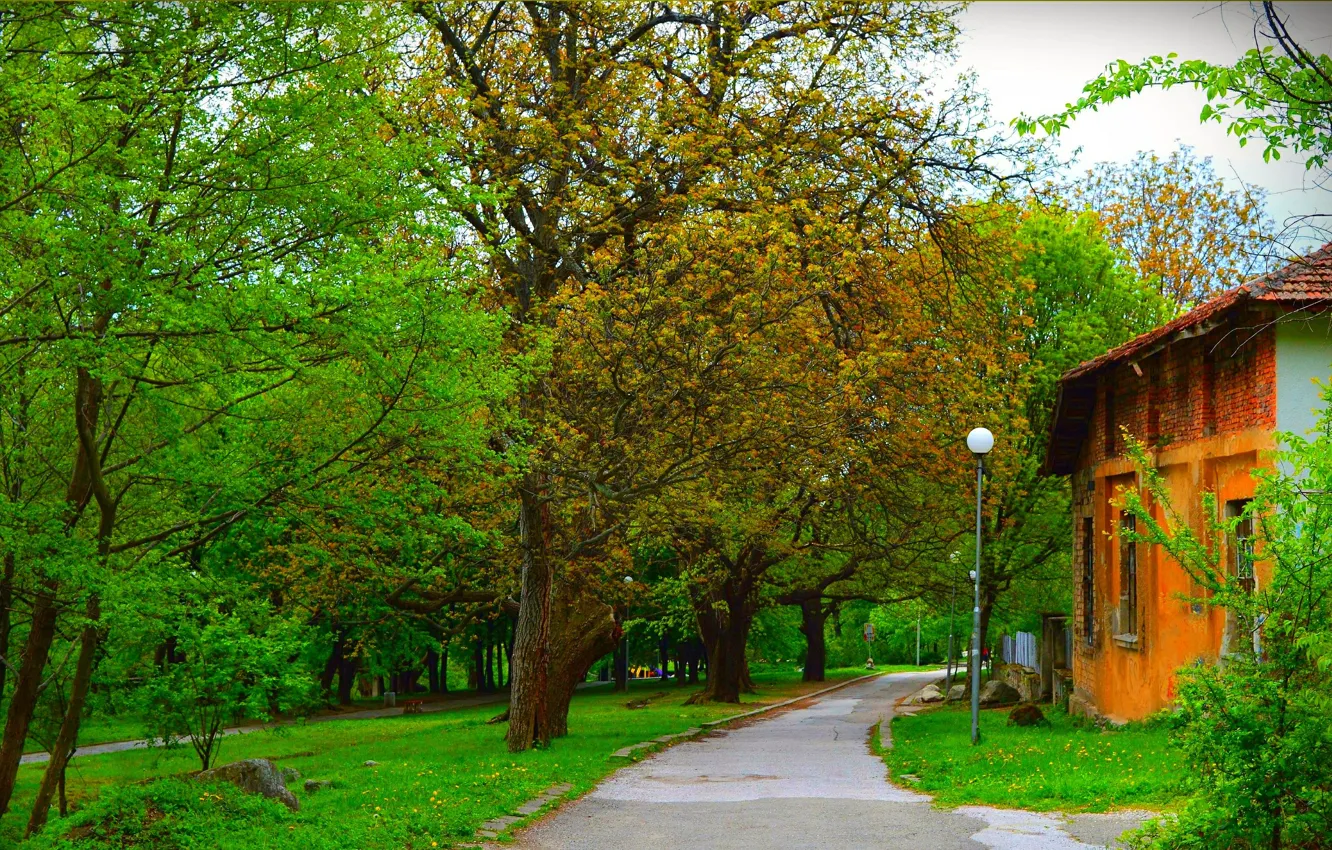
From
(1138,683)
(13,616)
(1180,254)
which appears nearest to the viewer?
(13,616)

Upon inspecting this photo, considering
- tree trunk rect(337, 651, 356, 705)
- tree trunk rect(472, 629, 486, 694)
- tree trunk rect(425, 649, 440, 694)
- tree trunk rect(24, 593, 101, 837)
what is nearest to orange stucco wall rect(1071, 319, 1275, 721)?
tree trunk rect(24, 593, 101, 837)

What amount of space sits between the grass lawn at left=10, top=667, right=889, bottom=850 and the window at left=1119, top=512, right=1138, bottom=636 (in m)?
8.93

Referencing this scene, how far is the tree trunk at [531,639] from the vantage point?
19125 mm

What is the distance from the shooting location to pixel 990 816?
454 inches

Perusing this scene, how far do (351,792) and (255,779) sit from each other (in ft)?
3.86

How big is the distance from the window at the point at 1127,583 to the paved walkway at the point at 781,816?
Answer: 6.13 meters

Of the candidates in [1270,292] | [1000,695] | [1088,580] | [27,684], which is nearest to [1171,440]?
[1270,292]

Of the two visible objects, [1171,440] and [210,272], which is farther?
[1171,440]

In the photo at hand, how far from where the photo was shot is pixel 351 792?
1372 centimetres

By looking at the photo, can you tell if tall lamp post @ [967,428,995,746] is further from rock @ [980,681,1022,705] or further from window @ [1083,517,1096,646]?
rock @ [980,681,1022,705]

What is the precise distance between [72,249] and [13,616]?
776 cm

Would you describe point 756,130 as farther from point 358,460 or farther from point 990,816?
point 990,816

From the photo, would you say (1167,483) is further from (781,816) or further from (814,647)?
(814,647)

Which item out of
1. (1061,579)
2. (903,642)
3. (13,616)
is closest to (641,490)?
(13,616)
